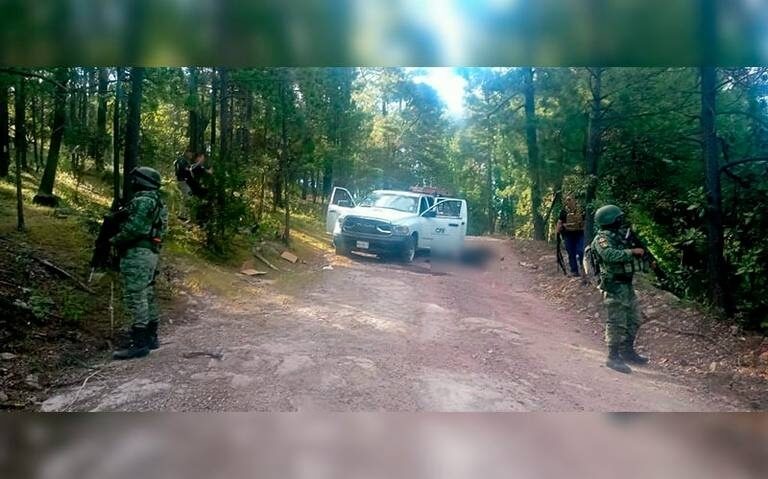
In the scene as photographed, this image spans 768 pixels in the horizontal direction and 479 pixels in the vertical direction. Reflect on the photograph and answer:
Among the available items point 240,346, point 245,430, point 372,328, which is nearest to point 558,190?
point 372,328

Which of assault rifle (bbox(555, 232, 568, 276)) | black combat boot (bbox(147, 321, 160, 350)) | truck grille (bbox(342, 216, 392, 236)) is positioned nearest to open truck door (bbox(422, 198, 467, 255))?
truck grille (bbox(342, 216, 392, 236))

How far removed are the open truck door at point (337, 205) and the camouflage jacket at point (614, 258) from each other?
1362 mm

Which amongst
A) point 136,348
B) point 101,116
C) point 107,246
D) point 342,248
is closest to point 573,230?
point 342,248

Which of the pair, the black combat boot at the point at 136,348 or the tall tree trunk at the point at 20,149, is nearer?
the black combat boot at the point at 136,348

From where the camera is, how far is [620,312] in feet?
9.68

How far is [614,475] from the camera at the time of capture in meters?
2.62

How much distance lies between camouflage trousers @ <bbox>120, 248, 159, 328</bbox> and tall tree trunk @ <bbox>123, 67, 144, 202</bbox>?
0.35 metres

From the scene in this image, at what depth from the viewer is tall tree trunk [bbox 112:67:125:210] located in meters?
3.02

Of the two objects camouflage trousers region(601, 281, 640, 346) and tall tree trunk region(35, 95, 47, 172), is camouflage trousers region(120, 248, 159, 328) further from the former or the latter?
camouflage trousers region(601, 281, 640, 346)

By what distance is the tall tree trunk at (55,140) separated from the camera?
3049mm

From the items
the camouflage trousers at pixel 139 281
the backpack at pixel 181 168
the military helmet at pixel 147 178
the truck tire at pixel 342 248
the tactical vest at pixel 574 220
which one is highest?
the backpack at pixel 181 168

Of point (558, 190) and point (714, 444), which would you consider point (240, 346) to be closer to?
point (558, 190)

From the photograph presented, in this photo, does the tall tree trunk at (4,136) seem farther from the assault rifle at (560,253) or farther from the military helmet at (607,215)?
the military helmet at (607,215)

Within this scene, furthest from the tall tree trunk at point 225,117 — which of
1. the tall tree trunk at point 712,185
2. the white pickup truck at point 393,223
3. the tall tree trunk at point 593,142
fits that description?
the tall tree trunk at point 712,185
